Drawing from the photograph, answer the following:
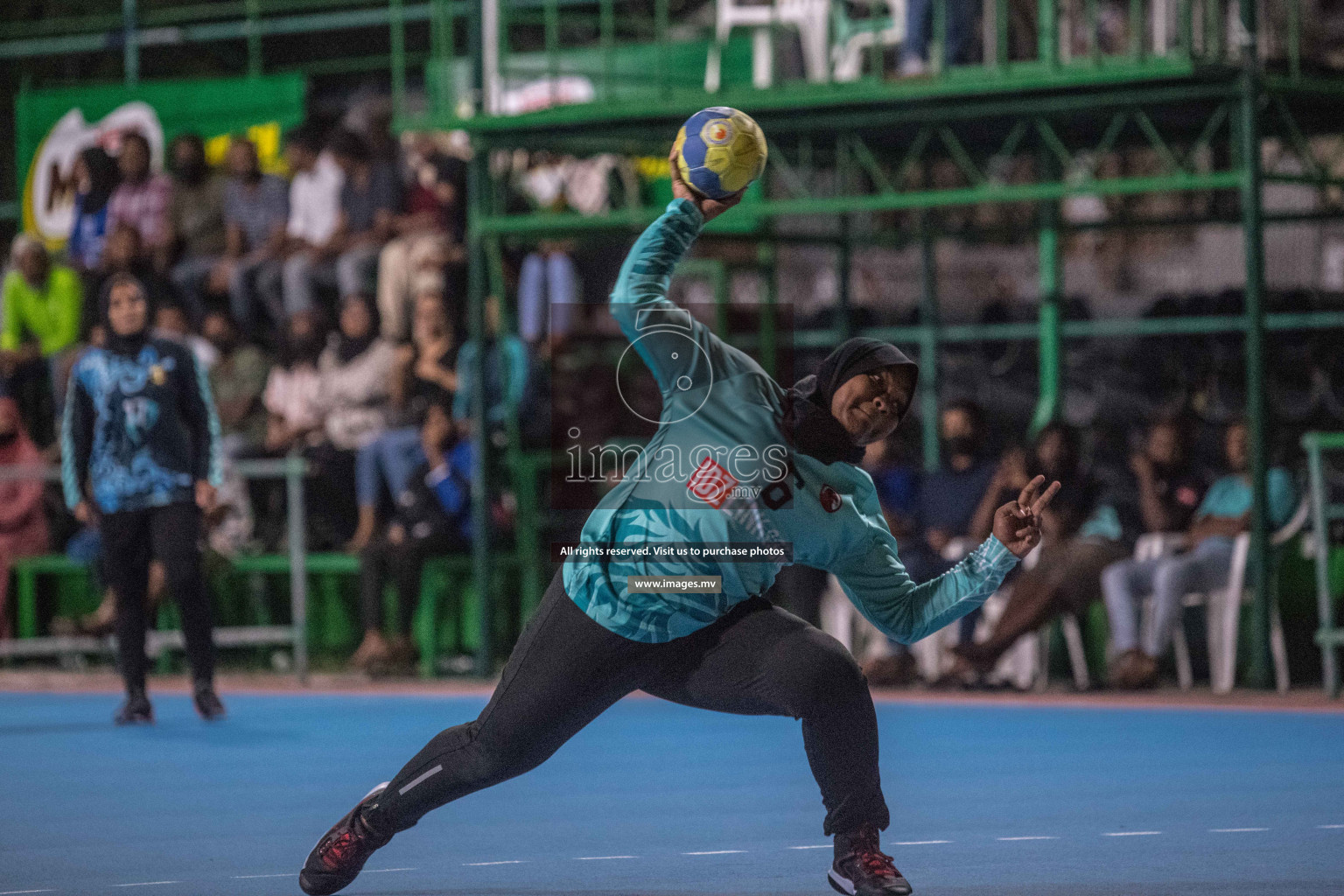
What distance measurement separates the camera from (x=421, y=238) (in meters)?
15.8

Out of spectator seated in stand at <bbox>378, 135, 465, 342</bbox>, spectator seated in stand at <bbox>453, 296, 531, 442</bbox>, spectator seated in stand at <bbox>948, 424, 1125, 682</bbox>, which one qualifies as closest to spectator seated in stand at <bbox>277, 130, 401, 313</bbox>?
spectator seated in stand at <bbox>378, 135, 465, 342</bbox>

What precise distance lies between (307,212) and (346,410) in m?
2.29

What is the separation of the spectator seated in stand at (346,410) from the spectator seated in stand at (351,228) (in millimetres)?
793

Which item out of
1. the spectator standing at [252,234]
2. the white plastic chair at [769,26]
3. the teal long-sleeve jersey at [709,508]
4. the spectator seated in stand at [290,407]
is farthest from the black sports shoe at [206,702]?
the teal long-sleeve jersey at [709,508]

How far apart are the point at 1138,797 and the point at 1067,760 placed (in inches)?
49.3

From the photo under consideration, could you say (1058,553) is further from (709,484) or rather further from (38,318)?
(38,318)

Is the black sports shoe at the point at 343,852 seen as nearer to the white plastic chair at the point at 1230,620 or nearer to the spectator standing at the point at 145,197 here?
the white plastic chair at the point at 1230,620

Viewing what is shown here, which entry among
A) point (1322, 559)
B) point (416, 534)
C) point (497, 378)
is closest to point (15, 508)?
point (416, 534)

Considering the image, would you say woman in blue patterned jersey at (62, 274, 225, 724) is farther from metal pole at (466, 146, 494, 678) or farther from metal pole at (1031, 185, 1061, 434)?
metal pole at (1031, 185, 1061, 434)

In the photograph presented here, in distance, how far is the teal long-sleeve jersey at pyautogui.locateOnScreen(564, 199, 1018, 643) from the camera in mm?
5594

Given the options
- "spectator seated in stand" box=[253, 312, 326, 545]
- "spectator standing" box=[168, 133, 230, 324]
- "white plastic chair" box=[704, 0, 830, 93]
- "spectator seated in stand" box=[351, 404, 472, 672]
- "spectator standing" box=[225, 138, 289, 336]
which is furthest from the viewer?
"spectator standing" box=[168, 133, 230, 324]

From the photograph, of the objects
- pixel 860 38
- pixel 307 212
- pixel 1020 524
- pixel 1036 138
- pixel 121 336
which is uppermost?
pixel 860 38

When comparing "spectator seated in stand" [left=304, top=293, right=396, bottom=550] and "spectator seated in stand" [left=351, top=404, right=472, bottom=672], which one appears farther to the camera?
"spectator seated in stand" [left=304, top=293, right=396, bottom=550]

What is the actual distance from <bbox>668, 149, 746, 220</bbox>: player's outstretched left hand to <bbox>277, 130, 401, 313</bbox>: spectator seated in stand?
11124 millimetres
